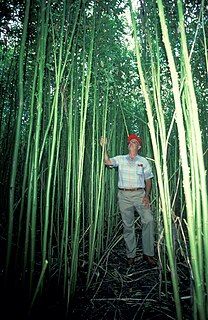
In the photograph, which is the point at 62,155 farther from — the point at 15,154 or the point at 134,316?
the point at 134,316

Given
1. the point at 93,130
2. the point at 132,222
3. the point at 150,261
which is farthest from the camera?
the point at 132,222

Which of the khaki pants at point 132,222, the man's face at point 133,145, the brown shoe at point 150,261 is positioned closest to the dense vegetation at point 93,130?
the brown shoe at point 150,261

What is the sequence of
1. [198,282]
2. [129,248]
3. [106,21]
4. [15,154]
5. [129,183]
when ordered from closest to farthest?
[198,282], [15,154], [106,21], [129,248], [129,183]

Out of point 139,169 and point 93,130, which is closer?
point 93,130

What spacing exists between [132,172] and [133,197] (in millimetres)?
298

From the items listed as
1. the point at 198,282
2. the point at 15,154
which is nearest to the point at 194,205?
the point at 198,282

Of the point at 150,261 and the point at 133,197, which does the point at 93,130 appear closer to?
the point at 133,197

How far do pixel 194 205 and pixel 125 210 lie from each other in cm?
176

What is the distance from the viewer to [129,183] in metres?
2.54

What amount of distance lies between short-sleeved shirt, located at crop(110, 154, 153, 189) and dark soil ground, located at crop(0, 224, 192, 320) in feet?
3.05

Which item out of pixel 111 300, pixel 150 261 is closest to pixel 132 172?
pixel 150 261

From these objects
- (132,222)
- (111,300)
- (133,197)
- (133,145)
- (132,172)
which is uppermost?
(133,145)

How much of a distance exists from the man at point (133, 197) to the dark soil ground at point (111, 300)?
32cm

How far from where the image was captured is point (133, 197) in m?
2.51
